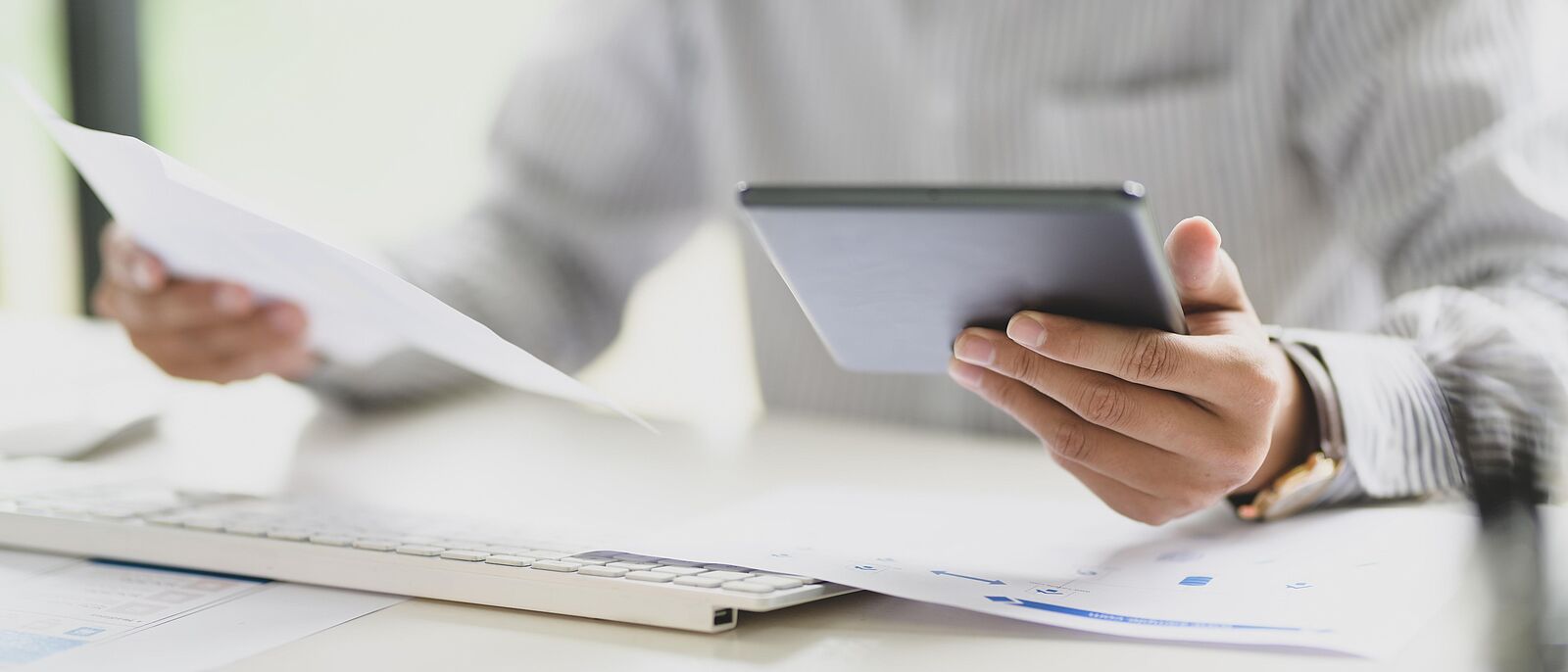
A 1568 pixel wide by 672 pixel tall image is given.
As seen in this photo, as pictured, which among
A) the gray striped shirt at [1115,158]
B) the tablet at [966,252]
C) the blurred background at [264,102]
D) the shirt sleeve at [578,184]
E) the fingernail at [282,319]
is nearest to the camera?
the tablet at [966,252]

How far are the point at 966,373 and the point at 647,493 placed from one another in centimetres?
22

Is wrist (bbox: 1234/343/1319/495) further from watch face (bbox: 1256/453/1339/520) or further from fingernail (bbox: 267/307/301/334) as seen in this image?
fingernail (bbox: 267/307/301/334)

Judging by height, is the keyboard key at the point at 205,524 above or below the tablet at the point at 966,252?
below

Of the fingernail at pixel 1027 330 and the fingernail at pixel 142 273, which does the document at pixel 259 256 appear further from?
the fingernail at pixel 1027 330

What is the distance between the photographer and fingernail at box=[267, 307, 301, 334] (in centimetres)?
71

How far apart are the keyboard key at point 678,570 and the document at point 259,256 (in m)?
0.05

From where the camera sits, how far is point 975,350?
43 centimetres

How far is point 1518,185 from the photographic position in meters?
0.67

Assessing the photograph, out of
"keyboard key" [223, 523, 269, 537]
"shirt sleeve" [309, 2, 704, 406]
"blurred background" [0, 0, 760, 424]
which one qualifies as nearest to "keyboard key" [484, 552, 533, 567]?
"keyboard key" [223, 523, 269, 537]

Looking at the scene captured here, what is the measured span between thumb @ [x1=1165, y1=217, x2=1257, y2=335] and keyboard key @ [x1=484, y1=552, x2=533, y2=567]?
262 mm

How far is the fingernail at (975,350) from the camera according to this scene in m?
0.43

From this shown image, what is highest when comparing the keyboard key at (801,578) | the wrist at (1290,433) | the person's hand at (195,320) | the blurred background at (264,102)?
the blurred background at (264,102)

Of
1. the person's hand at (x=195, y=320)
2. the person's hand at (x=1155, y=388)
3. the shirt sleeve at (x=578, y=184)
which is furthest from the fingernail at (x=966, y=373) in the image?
the shirt sleeve at (x=578, y=184)

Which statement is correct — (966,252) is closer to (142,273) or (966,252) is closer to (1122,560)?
(1122,560)
